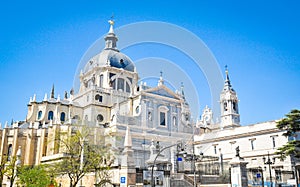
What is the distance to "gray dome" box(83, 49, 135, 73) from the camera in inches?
2243

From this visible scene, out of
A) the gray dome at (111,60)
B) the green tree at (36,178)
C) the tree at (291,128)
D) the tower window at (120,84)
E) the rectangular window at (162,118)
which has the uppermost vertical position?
the gray dome at (111,60)

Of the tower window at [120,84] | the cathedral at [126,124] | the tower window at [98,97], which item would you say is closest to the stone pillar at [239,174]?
the cathedral at [126,124]

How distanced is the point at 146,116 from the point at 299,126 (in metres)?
23.6

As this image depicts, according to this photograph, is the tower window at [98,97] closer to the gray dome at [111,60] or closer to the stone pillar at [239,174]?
the gray dome at [111,60]

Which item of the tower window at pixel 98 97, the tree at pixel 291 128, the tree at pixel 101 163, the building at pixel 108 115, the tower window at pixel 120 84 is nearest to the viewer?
the tree at pixel 101 163

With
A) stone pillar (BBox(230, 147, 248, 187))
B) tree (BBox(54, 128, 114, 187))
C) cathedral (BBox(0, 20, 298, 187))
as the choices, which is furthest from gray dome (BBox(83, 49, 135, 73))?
stone pillar (BBox(230, 147, 248, 187))

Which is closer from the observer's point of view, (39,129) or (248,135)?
(248,135)

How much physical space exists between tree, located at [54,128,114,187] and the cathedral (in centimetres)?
889

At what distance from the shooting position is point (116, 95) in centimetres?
5316

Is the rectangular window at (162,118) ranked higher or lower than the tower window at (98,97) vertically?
lower

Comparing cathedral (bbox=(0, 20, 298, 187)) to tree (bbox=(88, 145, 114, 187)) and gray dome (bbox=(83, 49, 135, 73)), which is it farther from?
tree (bbox=(88, 145, 114, 187))

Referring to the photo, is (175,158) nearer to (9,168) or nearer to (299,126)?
(299,126)

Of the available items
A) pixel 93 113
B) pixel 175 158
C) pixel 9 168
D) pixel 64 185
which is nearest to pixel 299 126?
pixel 175 158

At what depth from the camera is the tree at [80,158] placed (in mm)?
22031
